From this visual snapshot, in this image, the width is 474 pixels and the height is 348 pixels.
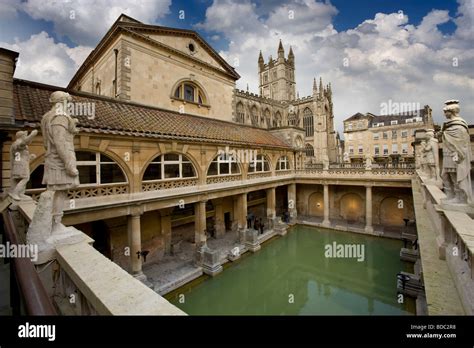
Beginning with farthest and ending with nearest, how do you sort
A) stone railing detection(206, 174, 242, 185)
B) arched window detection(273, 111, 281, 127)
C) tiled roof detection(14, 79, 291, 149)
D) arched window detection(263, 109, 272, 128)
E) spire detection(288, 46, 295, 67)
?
spire detection(288, 46, 295, 67) < arched window detection(273, 111, 281, 127) < arched window detection(263, 109, 272, 128) < stone railing detection(206, 174, 242, 185) < tiled roof detection(14, 79, 291, 149)

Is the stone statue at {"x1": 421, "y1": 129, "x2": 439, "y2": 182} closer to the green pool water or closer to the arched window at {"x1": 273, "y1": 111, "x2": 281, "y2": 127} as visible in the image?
the green pool water

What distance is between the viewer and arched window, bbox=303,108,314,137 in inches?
1864

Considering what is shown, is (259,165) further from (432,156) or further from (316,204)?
(432,156)

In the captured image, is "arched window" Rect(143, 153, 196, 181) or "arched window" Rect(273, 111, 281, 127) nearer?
"arched window" Rect(143, 153, 196, 181)

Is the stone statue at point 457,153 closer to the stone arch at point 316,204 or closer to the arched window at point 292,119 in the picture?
the stone arch at point 316,204

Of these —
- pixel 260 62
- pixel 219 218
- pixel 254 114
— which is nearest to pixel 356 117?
pixel 254 114

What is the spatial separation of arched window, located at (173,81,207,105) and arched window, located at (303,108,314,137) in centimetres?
3368

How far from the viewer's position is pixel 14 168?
5570 mm

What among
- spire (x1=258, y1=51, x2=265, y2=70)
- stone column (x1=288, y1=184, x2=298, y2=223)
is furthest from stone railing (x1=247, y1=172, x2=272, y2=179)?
spire (x1=258, y1=51, x2=265, y2=70)

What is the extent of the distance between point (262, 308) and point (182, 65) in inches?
716

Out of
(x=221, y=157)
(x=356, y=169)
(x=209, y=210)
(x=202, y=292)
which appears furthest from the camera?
(x=356, y=169)
